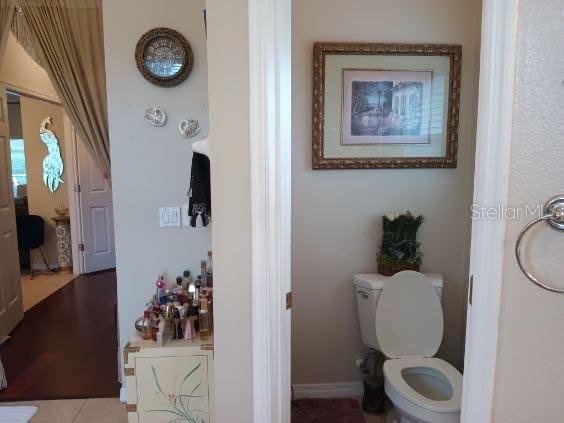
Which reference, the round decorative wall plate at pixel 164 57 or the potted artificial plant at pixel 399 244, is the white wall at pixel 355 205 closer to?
the potted artificial plant at pixel 399 244

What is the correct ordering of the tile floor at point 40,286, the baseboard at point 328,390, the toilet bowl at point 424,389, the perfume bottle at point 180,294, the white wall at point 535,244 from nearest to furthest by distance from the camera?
the white wall at point 535,244 → the toilet bowl at point 424,389 → the perfume bottle at point 180,294 → the baseboard at point 328,390 → the tile floor at point 40,286

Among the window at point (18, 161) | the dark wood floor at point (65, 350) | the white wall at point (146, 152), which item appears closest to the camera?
the white wall at point (146, 152)

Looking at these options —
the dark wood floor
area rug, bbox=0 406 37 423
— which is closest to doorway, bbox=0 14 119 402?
the dark wood floor

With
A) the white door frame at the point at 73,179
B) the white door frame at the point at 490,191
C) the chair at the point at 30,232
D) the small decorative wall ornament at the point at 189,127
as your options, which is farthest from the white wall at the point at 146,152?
the chair at the point at 30,232

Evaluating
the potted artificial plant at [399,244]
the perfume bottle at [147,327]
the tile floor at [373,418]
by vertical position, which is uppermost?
the potted artificial plant at [399,244]

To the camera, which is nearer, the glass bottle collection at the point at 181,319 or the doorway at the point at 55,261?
the glass bottle collection at the point at 181,319

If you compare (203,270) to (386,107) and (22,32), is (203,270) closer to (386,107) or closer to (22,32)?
(386,107)

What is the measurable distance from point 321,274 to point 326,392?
712mm

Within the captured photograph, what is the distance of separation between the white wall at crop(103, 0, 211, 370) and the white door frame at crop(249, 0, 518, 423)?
1037 millimetres

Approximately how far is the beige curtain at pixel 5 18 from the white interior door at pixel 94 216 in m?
2.18

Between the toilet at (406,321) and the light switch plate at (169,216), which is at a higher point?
the light switch plate at (169,216)

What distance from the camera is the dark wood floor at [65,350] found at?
2430mm

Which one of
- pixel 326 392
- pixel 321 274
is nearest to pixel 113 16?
pixel 321 274

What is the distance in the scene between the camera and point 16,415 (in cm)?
133
